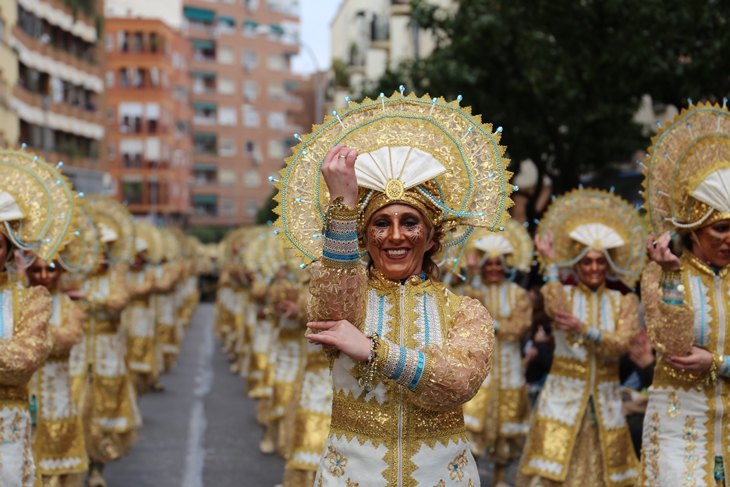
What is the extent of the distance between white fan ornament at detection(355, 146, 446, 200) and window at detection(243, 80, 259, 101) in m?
85.0

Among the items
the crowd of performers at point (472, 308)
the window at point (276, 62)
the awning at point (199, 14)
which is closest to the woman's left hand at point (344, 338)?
the crowd of performers at point (472, 308)

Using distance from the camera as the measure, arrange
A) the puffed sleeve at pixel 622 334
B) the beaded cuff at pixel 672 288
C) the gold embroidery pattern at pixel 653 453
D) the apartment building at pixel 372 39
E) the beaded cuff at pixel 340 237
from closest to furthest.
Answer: the beaded cuff at pixel 340 237, the beaded cuff at pixel 672 288, the gold embroidery pattern at pixel 653 453, the puffed sleeve at pixel 622 334, the apartment building at pixel 372 39

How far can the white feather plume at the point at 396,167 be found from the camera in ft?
13.6

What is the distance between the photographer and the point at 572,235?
318 inches

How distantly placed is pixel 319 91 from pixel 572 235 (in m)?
21.1

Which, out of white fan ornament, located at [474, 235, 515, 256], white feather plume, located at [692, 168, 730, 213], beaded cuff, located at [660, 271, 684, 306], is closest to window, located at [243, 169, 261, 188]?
white fan ornament, located at [474, 235, 515, 256]

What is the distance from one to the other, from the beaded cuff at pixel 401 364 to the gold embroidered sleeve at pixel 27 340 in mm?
2368

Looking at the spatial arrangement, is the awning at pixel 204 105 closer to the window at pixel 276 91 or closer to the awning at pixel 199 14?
the window at pixel 276 91

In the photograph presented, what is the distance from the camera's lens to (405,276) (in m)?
4.25

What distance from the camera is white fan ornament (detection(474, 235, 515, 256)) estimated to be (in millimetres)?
10111

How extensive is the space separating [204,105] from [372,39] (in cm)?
4200

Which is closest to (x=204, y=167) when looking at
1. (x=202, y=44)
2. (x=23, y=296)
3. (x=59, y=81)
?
(x=202, y=44)

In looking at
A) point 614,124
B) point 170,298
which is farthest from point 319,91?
point 614,124

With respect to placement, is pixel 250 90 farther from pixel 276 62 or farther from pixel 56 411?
pixel 56 411
